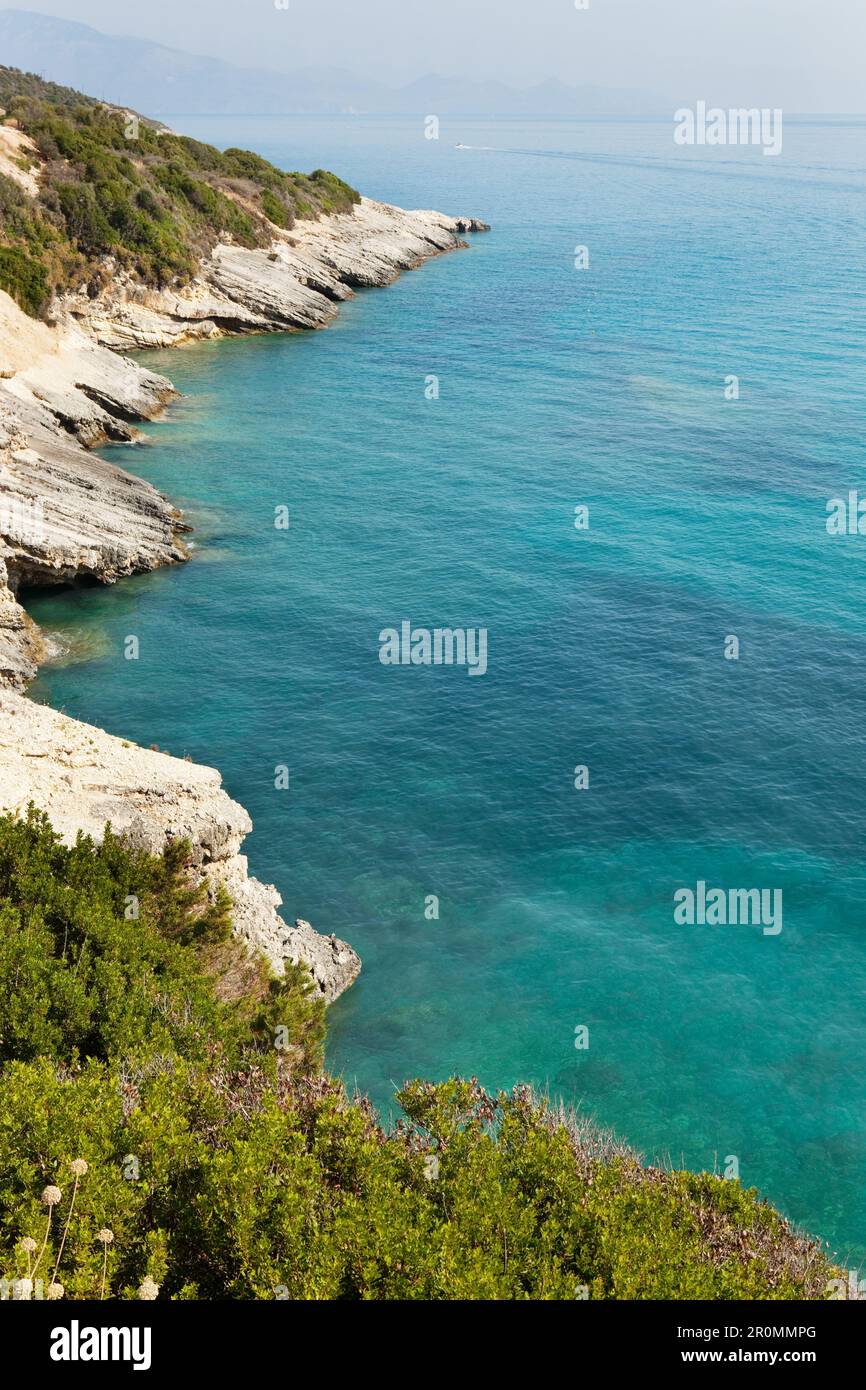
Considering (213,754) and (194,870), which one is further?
(213,754)

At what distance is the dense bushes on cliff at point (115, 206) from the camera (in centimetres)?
8875

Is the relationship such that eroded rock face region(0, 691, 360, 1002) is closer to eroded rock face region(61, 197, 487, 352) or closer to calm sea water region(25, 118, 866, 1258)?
calm sea water region(25, 118, 866, 1258)

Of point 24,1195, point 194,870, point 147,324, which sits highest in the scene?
point 147,324

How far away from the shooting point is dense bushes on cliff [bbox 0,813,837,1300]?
1656 centimetres

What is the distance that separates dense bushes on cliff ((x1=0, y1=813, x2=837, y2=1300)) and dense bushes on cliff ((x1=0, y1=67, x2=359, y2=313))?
65.8 metres

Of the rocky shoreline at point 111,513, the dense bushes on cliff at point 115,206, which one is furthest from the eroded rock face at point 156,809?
the dense bushes on cliff at point 115,206

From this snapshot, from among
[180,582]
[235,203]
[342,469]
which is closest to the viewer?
[180,582]

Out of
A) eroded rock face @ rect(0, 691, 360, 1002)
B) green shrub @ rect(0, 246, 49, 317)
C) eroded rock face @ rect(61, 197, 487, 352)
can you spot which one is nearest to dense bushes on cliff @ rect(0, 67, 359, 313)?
green shrub @ rect(0, 246, 49, 317)

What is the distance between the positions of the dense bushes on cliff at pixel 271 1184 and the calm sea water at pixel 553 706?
Answer: 7.94 m

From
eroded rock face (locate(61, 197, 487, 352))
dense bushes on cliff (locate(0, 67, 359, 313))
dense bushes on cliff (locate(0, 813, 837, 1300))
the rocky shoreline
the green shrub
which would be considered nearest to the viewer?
dense bushes on cliff (locate(0, 813, 837, 1300))

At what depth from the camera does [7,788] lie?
31.6 m
